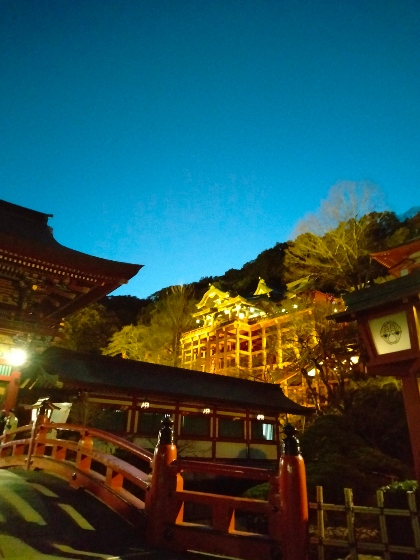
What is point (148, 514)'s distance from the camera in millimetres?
5902

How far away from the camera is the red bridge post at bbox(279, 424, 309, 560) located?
15.6ft

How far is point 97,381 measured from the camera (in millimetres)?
15086

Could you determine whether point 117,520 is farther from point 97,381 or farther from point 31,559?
point 97,381

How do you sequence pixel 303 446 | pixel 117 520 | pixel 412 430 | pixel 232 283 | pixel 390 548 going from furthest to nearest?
pixel 232 283
pixel 303 446
pixel 412 430
pixel 117 520
pixel 390 548

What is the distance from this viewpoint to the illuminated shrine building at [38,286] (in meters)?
9.06

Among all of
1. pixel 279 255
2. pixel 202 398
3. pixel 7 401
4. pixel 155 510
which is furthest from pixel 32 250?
pixel 279 255

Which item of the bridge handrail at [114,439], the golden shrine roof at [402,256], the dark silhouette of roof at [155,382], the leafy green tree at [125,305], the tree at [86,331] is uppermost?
the leafy green tree at [125,305]

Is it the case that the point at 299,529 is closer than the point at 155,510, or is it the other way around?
the point at 299,529

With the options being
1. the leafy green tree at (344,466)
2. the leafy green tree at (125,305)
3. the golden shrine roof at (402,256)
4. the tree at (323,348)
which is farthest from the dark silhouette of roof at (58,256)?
the leafy green tree at (125,305)

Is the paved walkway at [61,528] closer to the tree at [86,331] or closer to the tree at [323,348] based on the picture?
the tree at [323,348]

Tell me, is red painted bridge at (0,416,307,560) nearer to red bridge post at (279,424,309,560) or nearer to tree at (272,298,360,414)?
red bridge post at (279,424,309,560)

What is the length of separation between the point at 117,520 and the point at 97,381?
9.37 m

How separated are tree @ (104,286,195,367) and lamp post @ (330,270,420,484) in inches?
883

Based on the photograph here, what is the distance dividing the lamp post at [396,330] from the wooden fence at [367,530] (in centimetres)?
125
